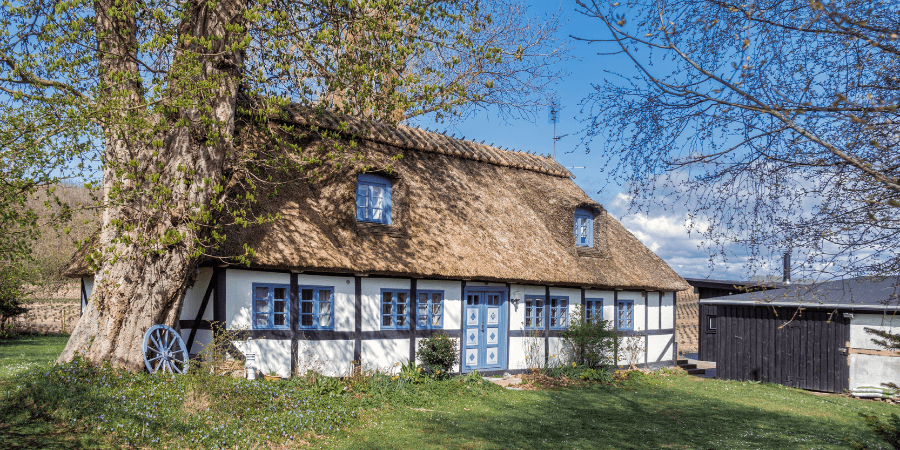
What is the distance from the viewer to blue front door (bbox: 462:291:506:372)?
13.7 meters

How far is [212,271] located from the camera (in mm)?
10461

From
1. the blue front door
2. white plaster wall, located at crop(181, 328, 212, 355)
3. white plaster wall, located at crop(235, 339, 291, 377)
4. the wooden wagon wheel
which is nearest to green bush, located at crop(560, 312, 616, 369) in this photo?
the blue front door

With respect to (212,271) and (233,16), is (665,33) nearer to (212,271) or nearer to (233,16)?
(233,16)

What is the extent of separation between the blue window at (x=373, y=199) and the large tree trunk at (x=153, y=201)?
3448 mm

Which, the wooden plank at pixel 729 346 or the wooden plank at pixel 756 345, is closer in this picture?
the wooden plank at pixel 756 345

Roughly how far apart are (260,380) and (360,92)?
16.4ft

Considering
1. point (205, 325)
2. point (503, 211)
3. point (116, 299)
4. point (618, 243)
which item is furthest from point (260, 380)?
point (618, 243)

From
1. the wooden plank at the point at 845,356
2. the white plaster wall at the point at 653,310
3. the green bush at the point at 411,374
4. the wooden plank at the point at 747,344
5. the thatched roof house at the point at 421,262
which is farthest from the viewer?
the white plaster wall at the point at 653,310

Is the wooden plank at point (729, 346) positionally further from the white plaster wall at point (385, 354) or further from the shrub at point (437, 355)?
the white plaster wall at point (385, 354)

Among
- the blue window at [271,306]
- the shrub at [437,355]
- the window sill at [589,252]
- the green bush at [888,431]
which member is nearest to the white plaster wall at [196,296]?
the blue window at [271,306]

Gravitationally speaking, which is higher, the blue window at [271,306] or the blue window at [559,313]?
the blue window at [271,306]

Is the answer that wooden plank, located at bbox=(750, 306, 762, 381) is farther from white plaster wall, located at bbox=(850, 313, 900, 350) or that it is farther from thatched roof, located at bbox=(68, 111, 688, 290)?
thatched roof, located at bbox=(68, 111, 688, 290)

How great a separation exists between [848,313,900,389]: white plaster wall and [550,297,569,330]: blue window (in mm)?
6935

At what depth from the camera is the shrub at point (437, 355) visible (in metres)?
12.3
